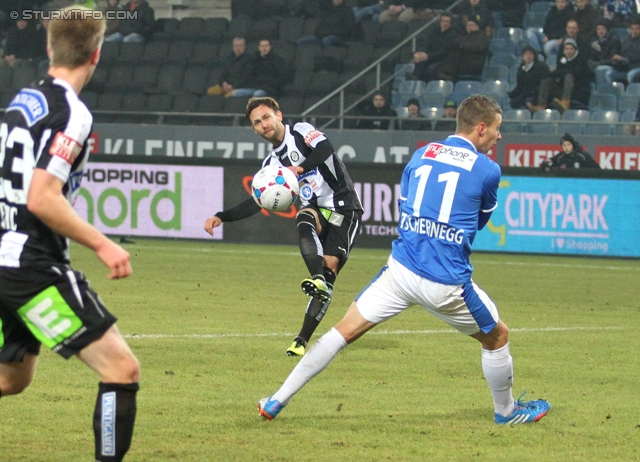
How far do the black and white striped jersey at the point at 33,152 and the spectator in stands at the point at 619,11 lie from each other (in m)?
18.7

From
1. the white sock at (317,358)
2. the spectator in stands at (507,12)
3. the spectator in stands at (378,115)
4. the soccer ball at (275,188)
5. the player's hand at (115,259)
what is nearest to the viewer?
the player's hand at (115,259)

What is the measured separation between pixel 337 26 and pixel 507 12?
3504 mm

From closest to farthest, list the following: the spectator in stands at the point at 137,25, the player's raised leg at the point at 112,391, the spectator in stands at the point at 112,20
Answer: the player's raised leg at the point at 112,391
the spectator in stands at the point at 137,25
the spectator in stands at the point at 112,20

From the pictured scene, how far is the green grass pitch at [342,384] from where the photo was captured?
583 cm

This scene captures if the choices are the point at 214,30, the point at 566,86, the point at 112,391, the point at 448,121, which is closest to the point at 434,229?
the point at 112,391

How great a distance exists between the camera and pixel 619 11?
2183cm

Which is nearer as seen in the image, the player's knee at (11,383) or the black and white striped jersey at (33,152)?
the black and white striped jersey at (33,152)

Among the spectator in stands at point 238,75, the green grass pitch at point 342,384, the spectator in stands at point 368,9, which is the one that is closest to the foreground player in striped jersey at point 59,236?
the green grass pitch at point 342,384

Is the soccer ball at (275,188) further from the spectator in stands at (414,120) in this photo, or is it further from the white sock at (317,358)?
the spectator in stands at (414,120)

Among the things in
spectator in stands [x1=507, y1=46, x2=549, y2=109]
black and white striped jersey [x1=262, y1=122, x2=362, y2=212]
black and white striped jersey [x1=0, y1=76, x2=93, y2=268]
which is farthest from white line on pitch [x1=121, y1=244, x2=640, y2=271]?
black and white striped jersey [x1=0, y1=76, x2=93, y2=268]

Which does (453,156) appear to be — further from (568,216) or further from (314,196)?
(568,216)

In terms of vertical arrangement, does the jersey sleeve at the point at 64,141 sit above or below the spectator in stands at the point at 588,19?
above

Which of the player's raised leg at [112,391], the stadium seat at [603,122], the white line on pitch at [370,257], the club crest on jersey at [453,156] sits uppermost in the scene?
the club crest on jersey at [453,156]

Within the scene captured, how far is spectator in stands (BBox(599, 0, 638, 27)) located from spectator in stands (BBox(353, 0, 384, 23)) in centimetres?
477
